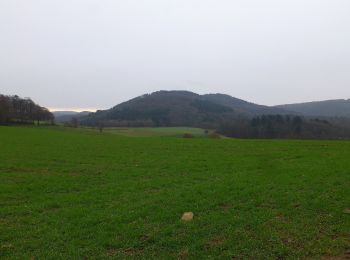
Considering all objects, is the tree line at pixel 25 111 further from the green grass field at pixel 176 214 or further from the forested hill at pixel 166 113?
the green grass field at pixel 176 214

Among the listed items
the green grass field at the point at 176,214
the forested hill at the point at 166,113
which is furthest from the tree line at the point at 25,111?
the green grass field at the point at 176,214

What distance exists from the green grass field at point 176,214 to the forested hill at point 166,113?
10271 cm

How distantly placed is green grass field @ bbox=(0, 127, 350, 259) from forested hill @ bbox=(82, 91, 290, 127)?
10271cm

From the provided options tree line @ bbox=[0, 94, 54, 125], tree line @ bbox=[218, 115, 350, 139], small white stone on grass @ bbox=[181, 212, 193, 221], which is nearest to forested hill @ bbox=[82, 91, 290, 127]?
tree line @ bbox=[0, 94, 54, 125]

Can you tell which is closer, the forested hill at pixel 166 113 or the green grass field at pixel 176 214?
the green grass field at pixel 176 214

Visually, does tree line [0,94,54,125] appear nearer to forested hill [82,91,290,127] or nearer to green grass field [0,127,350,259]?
forested hill [82,91,290,127]

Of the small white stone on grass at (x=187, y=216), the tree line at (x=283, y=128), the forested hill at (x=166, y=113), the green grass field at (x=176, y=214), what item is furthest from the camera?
the forested hill at (x=166, y=113)

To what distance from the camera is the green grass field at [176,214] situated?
328 inches

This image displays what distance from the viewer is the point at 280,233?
9.14 metres

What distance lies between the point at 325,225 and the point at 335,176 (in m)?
7.63

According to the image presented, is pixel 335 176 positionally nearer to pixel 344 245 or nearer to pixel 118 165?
pixel 344 245

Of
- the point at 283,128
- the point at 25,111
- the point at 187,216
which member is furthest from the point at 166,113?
the point at 187,216

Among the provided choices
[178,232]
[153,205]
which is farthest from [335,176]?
[178,232]

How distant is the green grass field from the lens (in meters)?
8.33
